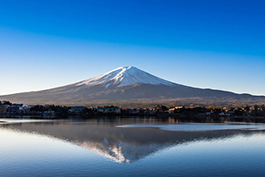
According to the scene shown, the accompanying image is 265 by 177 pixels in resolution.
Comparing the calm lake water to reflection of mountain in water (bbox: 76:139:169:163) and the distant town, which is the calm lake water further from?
the distant town

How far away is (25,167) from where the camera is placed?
13.3 meters

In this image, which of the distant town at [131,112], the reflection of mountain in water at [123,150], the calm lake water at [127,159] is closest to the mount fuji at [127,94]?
the distant town at [131,112]

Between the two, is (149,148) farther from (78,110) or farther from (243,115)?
(78,110)

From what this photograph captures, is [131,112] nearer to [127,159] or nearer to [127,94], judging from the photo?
[127,94]

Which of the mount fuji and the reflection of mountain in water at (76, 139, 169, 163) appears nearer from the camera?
the reflection of mountain in water at (76, 139, 169, 163)

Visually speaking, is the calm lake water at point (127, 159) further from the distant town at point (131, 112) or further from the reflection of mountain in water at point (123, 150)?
→ the distant town at point (131, 112)

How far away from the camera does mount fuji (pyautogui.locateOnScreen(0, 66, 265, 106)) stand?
6285 inches

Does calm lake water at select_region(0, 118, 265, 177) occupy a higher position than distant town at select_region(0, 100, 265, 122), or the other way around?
distant town at select_region(0, 100, 265, 122)

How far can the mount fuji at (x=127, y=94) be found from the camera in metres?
160

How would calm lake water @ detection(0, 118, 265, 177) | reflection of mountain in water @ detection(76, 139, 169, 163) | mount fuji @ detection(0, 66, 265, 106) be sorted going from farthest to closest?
1. mount fuji @ detection(0, 66, 265, 106)
2. reflection of mountain in water @ detection(76, 139, 169, 163)
3. calm lake water @ detection(0, 118, 265, 177)

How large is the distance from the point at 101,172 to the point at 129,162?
231cm

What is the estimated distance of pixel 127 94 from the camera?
573ft

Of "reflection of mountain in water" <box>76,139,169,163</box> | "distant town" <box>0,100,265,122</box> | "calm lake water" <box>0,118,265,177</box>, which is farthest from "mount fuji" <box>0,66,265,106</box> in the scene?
"calm lake water" <box>0,118,265,177</box>

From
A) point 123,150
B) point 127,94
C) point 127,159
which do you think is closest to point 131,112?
point 127,94
